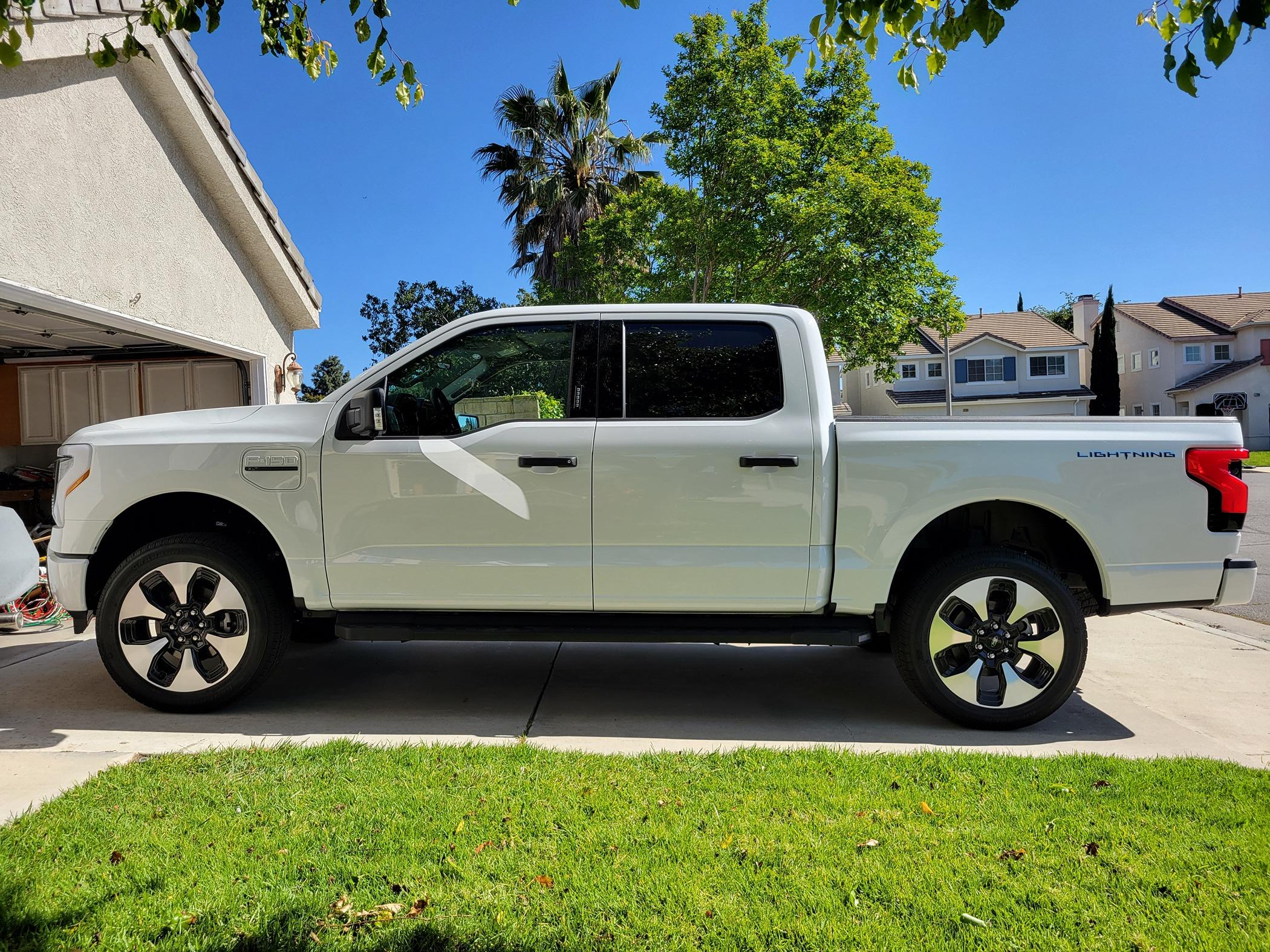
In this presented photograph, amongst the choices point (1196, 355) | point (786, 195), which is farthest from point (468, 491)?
point (1196, 355)

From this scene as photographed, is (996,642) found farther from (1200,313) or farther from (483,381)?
(1200,313)

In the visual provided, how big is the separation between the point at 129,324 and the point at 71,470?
13.6 ft

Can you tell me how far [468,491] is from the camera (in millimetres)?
4113

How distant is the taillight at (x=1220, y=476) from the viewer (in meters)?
3.94

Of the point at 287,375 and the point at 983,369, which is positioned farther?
the point at 983,369

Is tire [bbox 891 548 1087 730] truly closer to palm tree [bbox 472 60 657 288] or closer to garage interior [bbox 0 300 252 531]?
garage interior [bbox 0 300 252 531]

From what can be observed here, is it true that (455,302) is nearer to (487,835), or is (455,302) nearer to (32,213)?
(32,213)

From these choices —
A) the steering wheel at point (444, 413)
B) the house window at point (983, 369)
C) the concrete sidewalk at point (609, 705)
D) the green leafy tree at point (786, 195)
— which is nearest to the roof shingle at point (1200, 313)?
the house window at point (983, 369)

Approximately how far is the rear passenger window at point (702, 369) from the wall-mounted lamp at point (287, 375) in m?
7.87

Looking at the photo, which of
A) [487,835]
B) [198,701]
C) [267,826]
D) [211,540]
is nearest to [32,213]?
[211,540]

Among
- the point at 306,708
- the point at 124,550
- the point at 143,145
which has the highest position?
the point at 143,145

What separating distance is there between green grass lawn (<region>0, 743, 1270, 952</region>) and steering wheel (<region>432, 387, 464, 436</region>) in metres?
1.59

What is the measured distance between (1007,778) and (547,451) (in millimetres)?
2500

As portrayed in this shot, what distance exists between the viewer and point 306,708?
15.0ft
